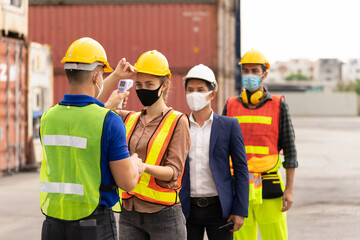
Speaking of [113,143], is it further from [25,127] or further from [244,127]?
[25,127]

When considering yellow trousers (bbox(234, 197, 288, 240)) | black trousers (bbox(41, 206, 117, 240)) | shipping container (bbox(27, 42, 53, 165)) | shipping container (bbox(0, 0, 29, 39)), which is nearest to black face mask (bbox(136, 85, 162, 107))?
black trousers (bbox(41, 206, 117, 240))

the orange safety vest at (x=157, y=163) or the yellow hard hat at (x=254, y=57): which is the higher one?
the yellow hard hat at (x=254, y=57)

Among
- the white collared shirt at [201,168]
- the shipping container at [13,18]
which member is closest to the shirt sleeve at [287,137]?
the white collared shirt at [201,168]

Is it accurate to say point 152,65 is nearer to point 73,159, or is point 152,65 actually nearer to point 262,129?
point 73,159

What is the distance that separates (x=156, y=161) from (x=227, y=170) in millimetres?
737

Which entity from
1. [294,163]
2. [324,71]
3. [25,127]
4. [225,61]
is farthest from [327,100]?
[324,71]

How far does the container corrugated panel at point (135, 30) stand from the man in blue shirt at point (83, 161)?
16288 millimetres

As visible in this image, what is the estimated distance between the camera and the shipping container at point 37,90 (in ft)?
47.1

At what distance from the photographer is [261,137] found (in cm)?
442

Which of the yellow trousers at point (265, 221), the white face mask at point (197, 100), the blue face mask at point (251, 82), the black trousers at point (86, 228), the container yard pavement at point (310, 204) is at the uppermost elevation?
the blue face mask at point (251, 82)

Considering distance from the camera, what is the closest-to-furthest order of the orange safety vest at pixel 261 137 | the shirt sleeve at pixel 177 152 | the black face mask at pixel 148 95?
the shirt sleeve at pixel 177 152
the black face mask at pixel 148 95
the orange safety vest at pixel 261 137

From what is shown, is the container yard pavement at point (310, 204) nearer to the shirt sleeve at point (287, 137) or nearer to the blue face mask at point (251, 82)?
the shirt sleeve at point (287, 137)

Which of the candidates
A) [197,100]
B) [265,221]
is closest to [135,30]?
[265,221]

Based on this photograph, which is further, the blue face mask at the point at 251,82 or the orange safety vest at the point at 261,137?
the blue face mask at the point at 251,82
